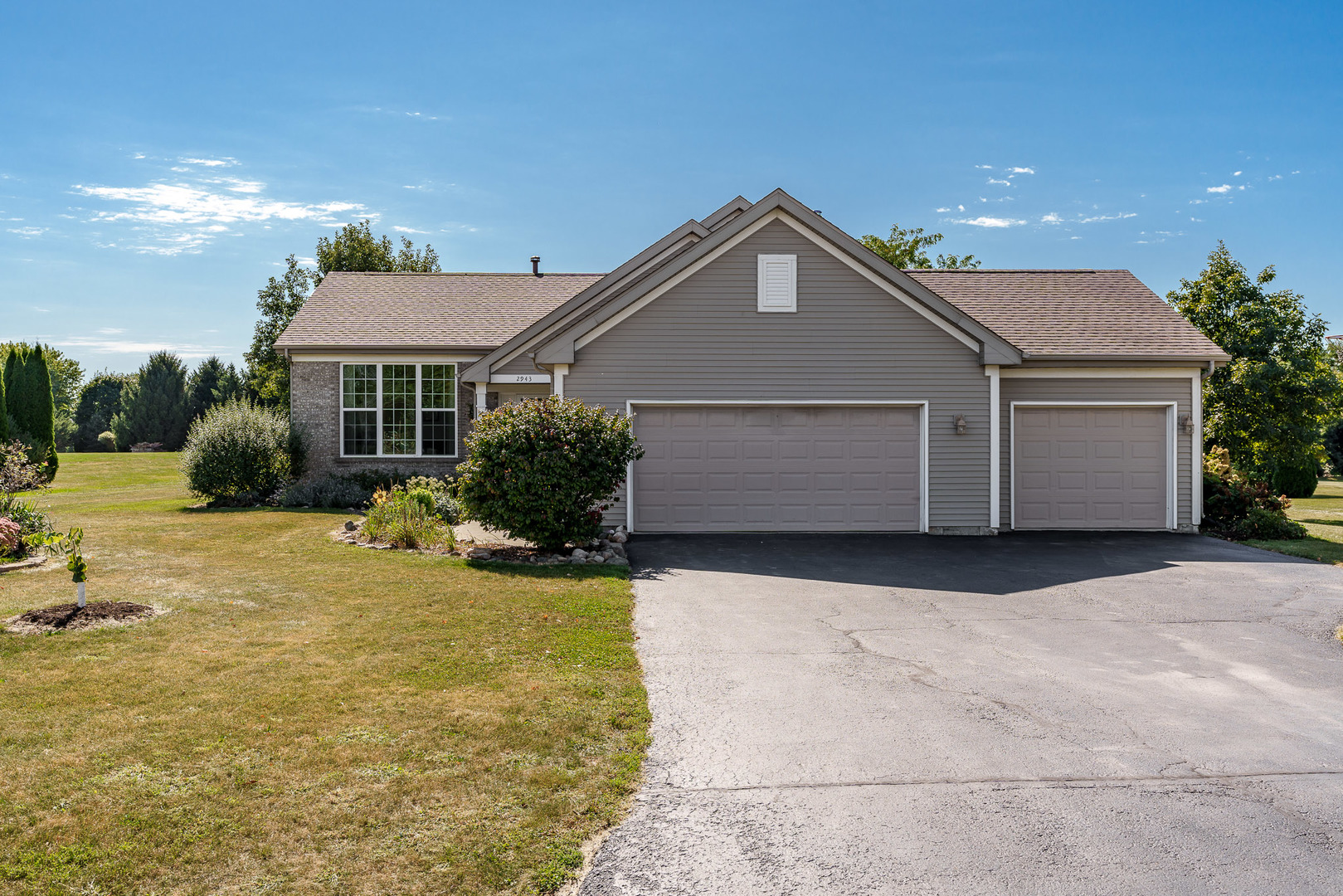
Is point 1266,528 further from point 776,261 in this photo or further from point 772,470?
point 776,261

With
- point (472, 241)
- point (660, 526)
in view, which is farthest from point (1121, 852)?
point (472, 241)

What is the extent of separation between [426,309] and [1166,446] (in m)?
17.2

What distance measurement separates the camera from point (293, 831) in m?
3.62

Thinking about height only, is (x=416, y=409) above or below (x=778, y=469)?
above

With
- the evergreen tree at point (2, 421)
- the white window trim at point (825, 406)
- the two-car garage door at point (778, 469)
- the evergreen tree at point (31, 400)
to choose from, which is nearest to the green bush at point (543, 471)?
the white window trim at point (825, 406)

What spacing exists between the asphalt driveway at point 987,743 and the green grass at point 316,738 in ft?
1.59

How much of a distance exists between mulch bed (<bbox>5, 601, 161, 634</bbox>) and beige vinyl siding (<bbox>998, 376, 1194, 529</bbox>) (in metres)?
13.6

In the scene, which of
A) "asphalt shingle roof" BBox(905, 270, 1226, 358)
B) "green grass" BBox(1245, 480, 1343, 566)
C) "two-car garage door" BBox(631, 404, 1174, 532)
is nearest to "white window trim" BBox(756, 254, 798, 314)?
"two-car garage door" BBox(631, 404, 1174, 532)

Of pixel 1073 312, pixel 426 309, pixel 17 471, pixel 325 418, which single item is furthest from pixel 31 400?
pixel 1073 312

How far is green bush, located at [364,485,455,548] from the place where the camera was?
39.9 feet

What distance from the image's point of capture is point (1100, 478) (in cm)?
1500

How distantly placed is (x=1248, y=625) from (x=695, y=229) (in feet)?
42.0

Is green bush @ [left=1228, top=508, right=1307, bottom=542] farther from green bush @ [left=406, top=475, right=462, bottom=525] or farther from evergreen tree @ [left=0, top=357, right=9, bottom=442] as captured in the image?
evergreen tree @ [left=0, top=357, right=9, bottom=442]

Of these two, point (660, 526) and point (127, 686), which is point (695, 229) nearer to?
point (660, 526)
